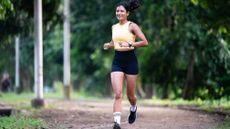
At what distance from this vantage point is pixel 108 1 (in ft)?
120

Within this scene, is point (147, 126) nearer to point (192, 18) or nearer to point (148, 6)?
point (192, 18)

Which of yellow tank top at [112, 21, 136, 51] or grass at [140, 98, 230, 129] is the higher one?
yellow tank top at [112, 21, 136, 51]

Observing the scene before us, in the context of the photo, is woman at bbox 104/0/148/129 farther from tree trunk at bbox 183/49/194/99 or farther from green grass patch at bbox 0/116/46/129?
tree trunk at bbox 183/49/194/99

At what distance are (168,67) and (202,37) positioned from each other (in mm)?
3460

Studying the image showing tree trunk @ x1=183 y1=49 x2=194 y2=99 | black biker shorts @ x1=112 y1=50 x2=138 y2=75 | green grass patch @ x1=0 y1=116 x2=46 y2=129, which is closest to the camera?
black biker shorts @ x1=112 y1=50 x2=138 y2=75

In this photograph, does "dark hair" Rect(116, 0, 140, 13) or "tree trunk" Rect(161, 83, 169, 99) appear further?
"tree trunk" Rect(161, 83, 169, 99)

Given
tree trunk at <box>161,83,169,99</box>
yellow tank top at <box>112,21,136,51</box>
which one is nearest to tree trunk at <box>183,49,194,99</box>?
tree trunk at <box>161,83,169,99</box>

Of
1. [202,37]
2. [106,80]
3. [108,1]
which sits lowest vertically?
[106,80]

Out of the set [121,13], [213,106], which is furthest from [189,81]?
[121,13]

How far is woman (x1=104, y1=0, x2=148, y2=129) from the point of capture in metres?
11.1

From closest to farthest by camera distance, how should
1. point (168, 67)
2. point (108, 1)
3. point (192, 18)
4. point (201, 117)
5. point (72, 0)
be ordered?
point (201, 117) → point (192, 18) → point (168, 67) → point (108, 1) → point (72, 0)

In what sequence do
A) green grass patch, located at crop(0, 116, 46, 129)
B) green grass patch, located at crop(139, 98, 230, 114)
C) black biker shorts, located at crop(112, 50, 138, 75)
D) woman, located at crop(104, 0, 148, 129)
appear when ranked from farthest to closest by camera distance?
green grass patch, located at crop(139, 98, 230, 114) → green grass patch, located at crop(0, 116, 46, 129) → black biker shorts, located at crop(112, 50, 138, 75) → woman, located at crop(104, 0, 148, 129)

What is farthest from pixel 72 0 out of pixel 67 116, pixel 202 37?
pixel 67 116

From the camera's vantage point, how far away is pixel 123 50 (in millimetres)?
11219
